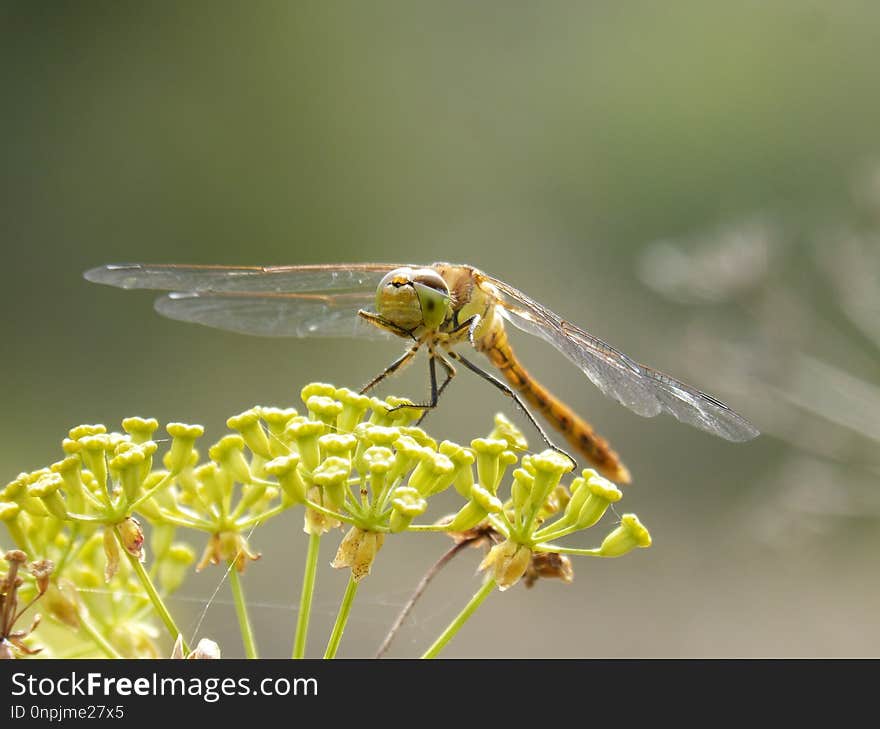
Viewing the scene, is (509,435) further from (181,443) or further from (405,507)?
(181,443)

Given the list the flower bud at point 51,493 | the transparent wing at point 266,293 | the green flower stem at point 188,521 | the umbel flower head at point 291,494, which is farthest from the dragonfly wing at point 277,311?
the flower bud at point 51,493

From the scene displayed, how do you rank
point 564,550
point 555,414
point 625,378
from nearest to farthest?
point 564,550 < point 625,378 < point 555,414

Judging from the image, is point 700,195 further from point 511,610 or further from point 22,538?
point 22,538

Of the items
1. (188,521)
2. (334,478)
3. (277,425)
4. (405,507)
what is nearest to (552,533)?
(405,507)

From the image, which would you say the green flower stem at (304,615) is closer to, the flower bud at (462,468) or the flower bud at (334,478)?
the flower bud at (334,478)

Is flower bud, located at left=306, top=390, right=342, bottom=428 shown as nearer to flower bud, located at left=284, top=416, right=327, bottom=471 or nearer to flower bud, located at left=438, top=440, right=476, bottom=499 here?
flower bud, located at left=284, top=416, right=327, bottom=471

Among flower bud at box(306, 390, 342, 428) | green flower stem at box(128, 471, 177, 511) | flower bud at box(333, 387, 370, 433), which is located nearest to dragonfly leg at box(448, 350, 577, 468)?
flower bud at box(333, 387, 370, 433)
